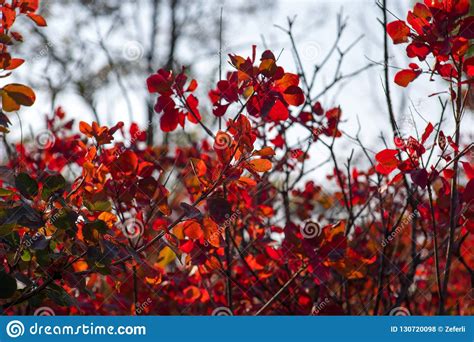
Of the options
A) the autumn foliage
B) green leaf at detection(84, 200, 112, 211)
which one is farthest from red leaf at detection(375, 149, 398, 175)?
green leaf at detection(84, 200, 112, 211)

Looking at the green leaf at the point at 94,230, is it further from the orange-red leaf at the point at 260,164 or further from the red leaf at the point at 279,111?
the red leaf at the point at 279,111

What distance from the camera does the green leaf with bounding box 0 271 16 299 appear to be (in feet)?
4.44

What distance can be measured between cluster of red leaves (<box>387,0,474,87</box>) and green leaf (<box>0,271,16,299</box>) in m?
1.07

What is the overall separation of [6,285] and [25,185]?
24 centimetres

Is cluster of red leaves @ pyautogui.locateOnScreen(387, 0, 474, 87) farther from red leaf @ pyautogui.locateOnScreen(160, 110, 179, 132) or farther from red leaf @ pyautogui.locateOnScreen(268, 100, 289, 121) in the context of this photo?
red leaf @ pyautogui.locateOnScreen(160, 110, 179, 132)

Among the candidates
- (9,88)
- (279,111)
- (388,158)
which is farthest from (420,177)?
(9,88)

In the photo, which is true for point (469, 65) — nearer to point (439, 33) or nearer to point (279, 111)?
point (439, 33)

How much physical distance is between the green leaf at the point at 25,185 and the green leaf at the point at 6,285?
195 millimetres

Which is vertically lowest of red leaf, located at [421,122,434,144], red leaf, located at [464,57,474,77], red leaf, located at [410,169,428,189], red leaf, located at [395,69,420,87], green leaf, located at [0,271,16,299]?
green leaf, located at [0,271,16,299]

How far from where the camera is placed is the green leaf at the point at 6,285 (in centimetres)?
135

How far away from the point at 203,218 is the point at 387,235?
76 cm

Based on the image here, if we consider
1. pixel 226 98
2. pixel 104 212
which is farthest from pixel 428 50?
pixel 104 212

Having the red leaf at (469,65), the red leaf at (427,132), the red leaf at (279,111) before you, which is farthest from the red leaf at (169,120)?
the red leaf at (469,65)
